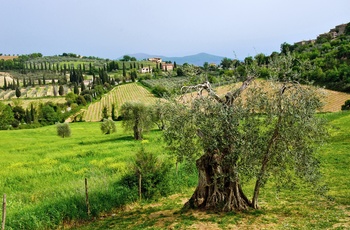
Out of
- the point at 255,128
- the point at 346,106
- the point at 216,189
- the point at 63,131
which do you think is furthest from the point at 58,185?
the point at 346,106

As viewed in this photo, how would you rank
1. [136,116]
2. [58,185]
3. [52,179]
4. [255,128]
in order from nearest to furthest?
[255,128] → [58,185] → [52,179] → [136,116]

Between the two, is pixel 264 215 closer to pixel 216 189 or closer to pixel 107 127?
pixel 216 189

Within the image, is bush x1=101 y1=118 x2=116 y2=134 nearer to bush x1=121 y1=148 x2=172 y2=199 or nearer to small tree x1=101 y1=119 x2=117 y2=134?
small tree x1=101 y1=119 x2=117 y2=134

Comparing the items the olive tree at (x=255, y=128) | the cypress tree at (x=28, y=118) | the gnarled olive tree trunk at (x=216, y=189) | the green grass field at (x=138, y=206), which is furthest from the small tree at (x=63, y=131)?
the cypress tree at (x=28, y=118)

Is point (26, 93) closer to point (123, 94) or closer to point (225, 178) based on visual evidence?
point (123, 94)

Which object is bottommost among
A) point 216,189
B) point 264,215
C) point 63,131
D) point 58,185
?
point 58,185

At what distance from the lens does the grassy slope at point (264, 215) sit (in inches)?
576

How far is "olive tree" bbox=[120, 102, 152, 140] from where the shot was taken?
Answer: 4959cm

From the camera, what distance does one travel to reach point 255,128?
1511 cm

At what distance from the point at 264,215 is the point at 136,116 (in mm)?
35888

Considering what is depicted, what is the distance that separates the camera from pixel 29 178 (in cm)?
2733

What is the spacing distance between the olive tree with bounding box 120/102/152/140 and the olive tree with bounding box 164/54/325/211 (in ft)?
111

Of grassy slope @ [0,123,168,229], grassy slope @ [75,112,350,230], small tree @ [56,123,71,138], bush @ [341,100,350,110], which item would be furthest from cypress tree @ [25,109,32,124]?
grassy slope @ [75,112,350,230]

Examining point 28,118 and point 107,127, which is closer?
point 107,127
